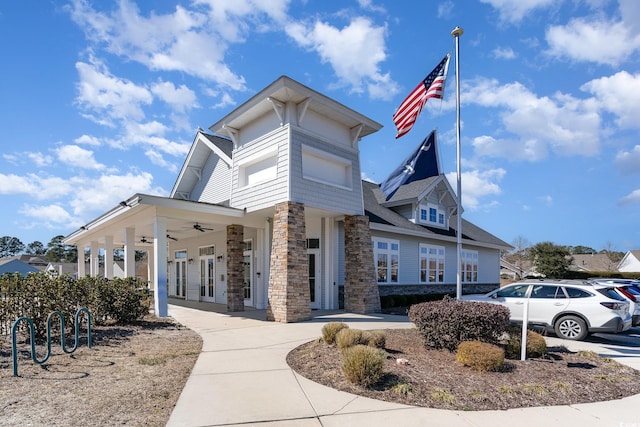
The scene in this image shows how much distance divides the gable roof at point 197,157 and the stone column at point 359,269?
607 centimetres

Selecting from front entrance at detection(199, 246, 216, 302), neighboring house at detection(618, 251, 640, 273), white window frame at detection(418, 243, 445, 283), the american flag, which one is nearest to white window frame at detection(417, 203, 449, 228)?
white window frame at detection(418, 243, 445, 283)

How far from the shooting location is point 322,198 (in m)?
13.0

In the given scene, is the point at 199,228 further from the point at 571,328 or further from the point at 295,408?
the point at 571,328

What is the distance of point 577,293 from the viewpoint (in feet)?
31.2

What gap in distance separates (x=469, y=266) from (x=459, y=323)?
17.6m

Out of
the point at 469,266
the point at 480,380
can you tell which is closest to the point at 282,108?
the point at 480,380

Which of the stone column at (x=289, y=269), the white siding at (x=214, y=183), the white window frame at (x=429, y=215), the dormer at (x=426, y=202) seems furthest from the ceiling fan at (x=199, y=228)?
the white window frame at (x=429, y=215)

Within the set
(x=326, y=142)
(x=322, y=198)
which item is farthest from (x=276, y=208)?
(x=326, y=142)

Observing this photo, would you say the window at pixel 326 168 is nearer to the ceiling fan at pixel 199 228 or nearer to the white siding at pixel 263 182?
the white siding at pixel 263 182

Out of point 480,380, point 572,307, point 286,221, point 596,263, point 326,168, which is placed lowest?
point 596,263

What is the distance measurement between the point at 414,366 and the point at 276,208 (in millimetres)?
7298

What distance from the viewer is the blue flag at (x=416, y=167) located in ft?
44.7

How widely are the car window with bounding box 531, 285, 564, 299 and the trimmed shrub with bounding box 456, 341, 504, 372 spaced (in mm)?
4931

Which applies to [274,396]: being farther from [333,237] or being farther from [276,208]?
[333,237]
